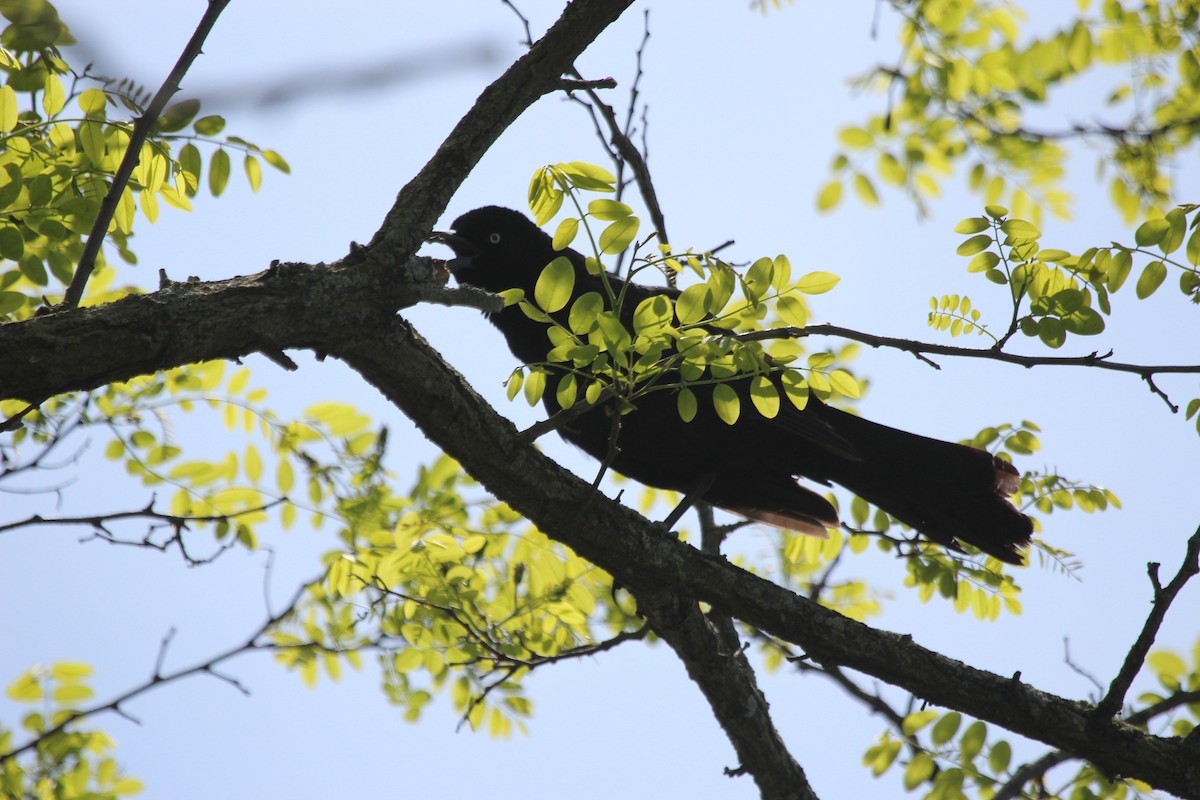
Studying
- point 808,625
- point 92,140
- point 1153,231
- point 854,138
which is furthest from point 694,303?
point 854,138

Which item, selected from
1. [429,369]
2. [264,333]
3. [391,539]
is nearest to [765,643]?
[391,539]

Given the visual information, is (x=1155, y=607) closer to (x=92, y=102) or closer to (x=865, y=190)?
(x=865, y=190)

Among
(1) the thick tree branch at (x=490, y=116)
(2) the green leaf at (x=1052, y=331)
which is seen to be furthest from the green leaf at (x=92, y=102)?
(2) the green leaf at (x=1052, y=331)

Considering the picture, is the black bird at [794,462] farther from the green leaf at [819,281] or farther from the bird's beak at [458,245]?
the green leaf at [819,281]

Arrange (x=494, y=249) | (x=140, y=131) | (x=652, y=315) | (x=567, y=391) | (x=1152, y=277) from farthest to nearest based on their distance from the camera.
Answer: (x=494, y=249) < (x=1152, y=277) < (x=567, y=391) < (x=652, y=315) < (x=140, y=131)

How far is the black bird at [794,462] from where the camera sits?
415 cm

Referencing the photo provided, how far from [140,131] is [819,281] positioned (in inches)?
75.2

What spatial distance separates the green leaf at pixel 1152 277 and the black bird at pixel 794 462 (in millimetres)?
1430

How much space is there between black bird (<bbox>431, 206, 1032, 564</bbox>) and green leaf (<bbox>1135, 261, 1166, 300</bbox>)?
1.43 meters

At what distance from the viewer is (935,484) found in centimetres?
425

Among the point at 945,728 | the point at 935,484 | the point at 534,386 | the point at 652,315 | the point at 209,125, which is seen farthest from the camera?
the point at 935,484

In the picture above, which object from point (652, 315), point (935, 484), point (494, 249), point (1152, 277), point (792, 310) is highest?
point (494, 249)

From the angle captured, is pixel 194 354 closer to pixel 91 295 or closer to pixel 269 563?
pixel 91 295

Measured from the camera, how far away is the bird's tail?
4113mm
